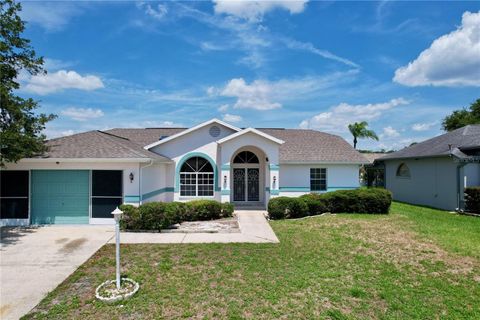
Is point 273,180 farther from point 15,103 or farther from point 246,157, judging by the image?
point 15,103

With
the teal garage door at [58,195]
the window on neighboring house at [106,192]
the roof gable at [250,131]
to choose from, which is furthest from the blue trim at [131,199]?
the roof gable at [250,131]

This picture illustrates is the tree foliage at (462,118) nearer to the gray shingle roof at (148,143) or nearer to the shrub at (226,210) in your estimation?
the gray shingle roof at (148,143)

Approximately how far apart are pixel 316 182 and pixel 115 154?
12.7 m

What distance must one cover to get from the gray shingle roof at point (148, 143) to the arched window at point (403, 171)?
5.49 m

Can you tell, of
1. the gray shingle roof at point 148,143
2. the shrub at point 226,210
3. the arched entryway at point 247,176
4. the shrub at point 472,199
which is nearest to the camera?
the gray shingle roof at point 148,143

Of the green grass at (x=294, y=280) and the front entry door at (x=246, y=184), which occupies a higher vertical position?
the front entry door at (x=246, y=184)

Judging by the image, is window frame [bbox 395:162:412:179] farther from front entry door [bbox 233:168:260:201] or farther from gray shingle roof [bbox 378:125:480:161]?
front entry door [bbox 233:168:260:201]

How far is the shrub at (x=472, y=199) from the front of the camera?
16.5 metres

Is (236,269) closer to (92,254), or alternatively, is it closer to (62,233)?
(92,254)

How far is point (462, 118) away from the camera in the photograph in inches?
1756

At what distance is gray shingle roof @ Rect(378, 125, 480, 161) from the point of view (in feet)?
59.7

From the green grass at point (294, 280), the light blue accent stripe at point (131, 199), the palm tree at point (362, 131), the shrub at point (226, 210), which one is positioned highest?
the palm tree at point (362, 131)

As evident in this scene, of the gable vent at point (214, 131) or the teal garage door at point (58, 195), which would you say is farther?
the gable vent at point (214, 131)

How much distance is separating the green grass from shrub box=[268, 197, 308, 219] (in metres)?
3.36
